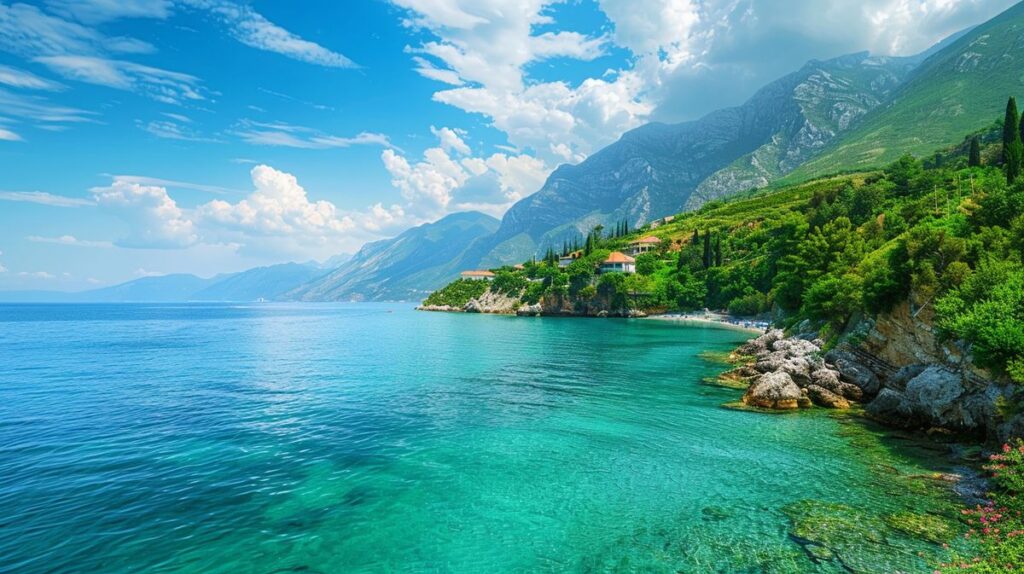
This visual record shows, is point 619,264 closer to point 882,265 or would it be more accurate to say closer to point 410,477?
point 882,265

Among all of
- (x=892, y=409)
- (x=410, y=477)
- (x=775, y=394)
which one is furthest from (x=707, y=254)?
(x=410, y=477)

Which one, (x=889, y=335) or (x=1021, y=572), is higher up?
(x=889, y=335)

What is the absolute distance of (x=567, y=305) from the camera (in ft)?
527

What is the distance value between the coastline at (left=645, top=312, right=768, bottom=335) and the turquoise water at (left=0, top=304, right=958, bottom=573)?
66.6 meters

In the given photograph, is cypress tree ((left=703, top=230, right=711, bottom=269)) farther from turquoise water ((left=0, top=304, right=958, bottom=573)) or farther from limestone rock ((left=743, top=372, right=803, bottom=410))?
limestone rock ((left=743, top=372, right=803, bottom=410))

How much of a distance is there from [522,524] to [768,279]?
390ft

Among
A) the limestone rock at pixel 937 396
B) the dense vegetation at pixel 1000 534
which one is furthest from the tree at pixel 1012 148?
the dense vegetation at pixel 1000 534

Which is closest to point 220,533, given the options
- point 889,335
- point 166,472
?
point 166,472

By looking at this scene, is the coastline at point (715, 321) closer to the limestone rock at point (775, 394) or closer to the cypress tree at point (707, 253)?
the cypress tree at point (707, 253)

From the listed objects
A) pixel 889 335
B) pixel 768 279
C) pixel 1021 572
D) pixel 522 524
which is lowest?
pixel 522 524

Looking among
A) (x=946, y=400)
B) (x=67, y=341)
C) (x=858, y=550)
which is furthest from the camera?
(x=67, y=341)

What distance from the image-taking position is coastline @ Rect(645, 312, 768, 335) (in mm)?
97850

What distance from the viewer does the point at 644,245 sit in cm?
18675

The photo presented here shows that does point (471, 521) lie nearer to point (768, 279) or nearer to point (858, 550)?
point (858, 550)
